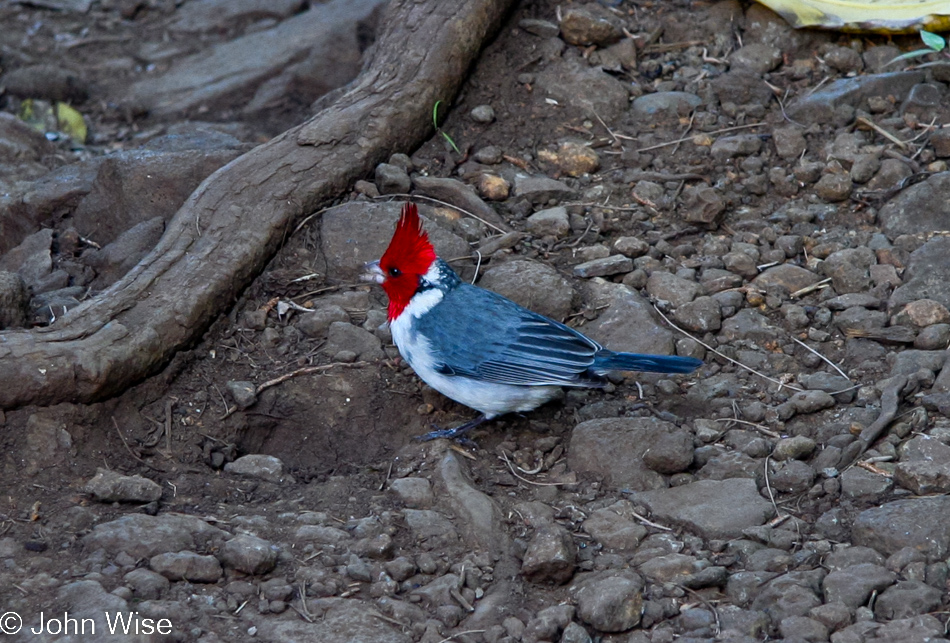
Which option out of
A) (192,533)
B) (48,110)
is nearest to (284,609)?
(192,533)

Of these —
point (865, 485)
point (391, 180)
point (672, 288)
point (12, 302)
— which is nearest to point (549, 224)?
point (672, 288)

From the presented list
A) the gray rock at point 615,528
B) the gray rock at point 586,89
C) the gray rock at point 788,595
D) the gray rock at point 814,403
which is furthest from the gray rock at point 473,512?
the gray rock at point 586,89

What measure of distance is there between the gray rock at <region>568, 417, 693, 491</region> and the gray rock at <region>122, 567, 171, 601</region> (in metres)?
1.75

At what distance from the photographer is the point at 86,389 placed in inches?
171

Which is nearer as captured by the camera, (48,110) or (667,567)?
(667,567)

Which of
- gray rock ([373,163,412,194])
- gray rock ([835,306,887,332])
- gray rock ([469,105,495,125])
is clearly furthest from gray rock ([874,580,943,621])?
gray rock ([469,105,495,125])

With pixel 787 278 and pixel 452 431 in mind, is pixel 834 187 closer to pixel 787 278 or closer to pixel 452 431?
pixel 787 278

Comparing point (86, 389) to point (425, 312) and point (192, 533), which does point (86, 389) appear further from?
point (425, 312)

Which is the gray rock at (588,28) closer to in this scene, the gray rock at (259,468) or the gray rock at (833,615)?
the gray rock at (259,468)

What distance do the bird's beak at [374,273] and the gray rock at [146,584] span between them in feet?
5.82

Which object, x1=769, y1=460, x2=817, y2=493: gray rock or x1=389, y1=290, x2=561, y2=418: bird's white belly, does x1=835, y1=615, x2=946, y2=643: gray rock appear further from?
x1=389, y1=290, x2=561, y2=418: bird's white belly

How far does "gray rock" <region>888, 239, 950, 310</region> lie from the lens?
188 inches

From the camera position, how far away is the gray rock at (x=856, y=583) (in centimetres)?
332

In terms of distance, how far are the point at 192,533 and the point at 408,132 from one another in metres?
2.87
